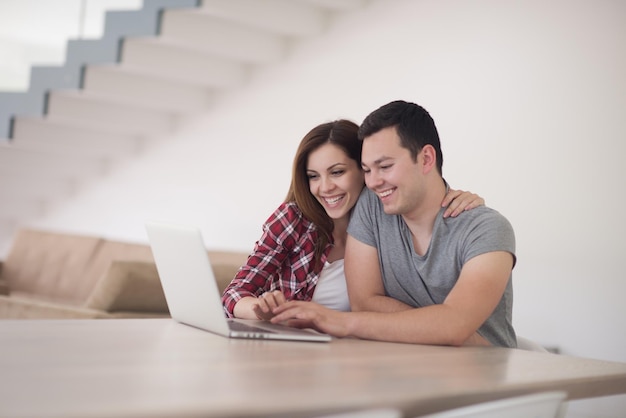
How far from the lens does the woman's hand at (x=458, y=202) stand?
88.7 inches

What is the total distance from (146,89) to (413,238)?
3.69 meters

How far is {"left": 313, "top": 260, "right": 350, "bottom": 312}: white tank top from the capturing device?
254 cm

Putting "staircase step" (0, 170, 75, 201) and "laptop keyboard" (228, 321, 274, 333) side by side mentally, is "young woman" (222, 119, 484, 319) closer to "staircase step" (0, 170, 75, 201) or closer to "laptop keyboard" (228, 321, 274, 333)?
"laptop keyboard" (228, 321, 274, 333)

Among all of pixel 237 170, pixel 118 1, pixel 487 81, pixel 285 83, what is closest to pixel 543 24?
pixel 487 81

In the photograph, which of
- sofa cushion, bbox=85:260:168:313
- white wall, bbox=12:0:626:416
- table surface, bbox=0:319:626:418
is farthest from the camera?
white wall, bbox=12:0:626:416

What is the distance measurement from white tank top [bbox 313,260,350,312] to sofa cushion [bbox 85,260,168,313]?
54.9 inches

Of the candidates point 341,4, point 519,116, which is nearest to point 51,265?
point 341,4

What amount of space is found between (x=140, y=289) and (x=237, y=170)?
6.68 feet

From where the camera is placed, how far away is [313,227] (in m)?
2.63

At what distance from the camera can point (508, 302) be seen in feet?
7.64

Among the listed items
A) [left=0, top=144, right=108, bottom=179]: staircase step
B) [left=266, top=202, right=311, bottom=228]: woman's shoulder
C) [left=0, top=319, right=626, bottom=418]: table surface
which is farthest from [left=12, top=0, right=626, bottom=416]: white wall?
[left=0, top=319, right=626, bottom=418]: table surface

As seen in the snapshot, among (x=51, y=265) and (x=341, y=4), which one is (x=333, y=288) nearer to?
(x=341, y=4)

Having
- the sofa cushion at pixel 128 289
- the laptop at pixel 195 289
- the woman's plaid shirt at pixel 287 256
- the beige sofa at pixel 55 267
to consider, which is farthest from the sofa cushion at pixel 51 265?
the laptop at pixel 195 289

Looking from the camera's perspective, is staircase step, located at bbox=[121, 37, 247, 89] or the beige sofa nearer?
the beige sofa
